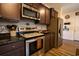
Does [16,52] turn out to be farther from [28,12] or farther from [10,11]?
[28,12]

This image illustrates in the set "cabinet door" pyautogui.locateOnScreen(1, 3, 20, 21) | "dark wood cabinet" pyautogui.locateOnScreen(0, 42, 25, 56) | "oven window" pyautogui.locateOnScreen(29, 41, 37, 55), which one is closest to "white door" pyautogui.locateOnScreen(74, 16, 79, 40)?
"oven window" pyautogui.locateOnScreen(29, 41, 37, 55)

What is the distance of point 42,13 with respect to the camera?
11.5ft

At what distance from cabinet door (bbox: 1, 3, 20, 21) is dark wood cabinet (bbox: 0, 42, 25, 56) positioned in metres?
0.65

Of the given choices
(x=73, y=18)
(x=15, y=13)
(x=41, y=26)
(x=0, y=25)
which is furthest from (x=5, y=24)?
(x=73, y=18)

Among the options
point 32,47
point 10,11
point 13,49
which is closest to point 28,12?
point 10,11

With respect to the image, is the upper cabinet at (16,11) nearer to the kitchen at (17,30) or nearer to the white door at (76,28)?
the kitchen at (17,30)

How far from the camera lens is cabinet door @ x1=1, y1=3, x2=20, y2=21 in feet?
6.01

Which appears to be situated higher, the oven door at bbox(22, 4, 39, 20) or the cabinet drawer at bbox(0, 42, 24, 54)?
the oven door at bbox(22, 4, 39, 20)

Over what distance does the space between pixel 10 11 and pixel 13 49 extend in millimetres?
882

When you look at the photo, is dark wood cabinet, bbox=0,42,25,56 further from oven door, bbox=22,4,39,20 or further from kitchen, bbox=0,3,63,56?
oven door, bbox=22,4,39,20

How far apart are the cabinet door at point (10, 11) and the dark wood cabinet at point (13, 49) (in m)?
0.65

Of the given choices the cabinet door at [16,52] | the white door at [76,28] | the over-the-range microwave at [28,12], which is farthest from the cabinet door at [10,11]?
the white door at [76,28]

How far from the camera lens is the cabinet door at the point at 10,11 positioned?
1831mm

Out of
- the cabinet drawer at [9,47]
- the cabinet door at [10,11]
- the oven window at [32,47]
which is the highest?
the cabinet door at [10,11]
